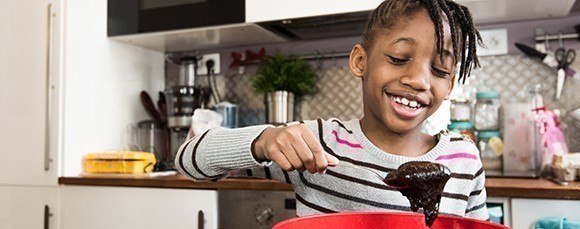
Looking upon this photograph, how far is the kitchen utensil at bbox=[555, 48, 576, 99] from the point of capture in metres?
1.51

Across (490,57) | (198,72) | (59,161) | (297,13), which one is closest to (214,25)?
(297,13)

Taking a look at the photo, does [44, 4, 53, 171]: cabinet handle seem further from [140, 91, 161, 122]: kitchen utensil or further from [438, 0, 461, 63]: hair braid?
[438, 0, 461, 63]: hair braid

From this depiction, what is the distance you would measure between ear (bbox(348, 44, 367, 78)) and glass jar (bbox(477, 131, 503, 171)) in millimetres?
837

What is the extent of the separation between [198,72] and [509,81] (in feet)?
3.66

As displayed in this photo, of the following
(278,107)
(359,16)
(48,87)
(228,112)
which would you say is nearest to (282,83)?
(278,107)

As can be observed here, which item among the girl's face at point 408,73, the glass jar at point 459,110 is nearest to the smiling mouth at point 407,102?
the girl's face at point 408,73

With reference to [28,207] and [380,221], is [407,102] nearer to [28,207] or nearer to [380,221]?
[380,221]

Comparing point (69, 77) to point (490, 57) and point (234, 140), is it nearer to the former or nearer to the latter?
point (234, 140)

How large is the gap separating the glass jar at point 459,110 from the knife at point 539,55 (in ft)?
0.80

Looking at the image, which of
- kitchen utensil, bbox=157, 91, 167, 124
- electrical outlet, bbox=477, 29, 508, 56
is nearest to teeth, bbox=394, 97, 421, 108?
electrical outlet, bbox=477, 29, 508, 56

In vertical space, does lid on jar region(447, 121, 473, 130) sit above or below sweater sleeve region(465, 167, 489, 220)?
above

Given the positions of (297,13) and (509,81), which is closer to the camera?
(297,13)

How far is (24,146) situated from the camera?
1.62 metres

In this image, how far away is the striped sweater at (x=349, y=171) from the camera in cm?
76
